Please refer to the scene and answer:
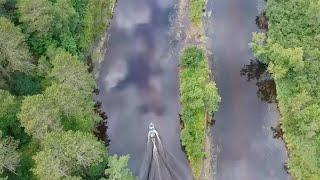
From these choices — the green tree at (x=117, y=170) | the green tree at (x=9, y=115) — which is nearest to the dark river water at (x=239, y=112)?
the green tree at (x=117, y=170)

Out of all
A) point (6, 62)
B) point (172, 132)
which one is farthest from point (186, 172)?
point (6, 62)

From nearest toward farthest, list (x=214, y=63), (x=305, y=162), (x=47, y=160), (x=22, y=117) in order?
(x=47, y=160) → (x=22, y=117) → (x=305, y=162) → (x=214, y=63)

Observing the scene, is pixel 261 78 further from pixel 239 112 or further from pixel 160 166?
pixel 160 166

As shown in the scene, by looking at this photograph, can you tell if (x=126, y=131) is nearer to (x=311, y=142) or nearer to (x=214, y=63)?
(x=214, y=63)

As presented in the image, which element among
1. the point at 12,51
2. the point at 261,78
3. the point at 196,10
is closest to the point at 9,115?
the point at 12,51

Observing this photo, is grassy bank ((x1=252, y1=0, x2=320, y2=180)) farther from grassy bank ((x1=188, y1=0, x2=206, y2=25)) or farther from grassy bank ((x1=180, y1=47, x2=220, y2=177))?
grassy bank ((x1=188, y1=0, x2=206, y2=25))

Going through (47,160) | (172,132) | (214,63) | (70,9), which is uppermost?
(70,9)

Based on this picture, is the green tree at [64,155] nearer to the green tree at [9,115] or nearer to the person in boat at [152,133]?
the green tree at [9,115]

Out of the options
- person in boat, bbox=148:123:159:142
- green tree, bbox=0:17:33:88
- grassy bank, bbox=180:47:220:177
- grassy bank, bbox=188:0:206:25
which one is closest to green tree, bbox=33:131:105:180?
person in boat, bbox=148:123:159:142
